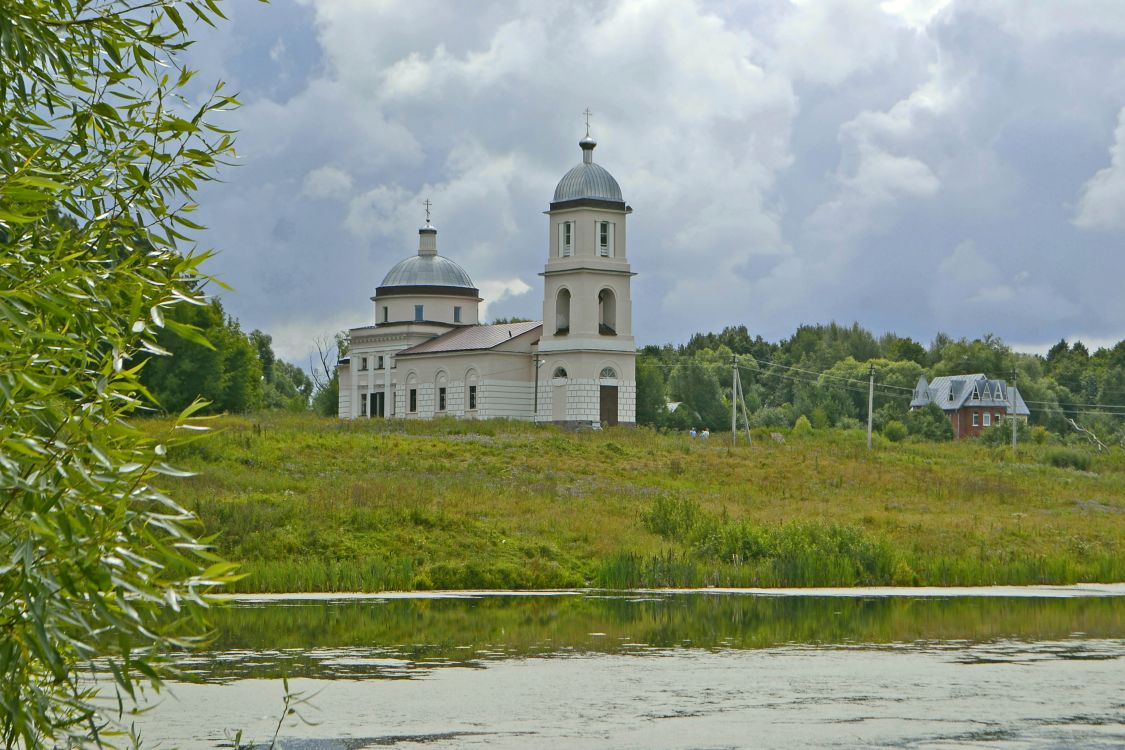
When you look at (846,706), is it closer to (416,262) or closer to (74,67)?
(74,67)

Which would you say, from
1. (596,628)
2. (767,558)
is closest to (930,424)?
(767,558)

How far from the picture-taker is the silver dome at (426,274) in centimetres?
8275

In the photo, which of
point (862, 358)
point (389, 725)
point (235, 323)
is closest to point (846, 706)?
point (389, 725)

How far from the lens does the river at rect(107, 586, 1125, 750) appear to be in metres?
12.1

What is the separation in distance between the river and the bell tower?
46.2 metres

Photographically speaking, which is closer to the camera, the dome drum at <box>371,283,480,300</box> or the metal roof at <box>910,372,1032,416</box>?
the dome drum at <box>371,283,480,300</box>

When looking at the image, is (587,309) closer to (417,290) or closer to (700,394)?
(417,290)

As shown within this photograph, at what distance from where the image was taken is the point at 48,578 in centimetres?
625

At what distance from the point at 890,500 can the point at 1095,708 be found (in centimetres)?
2830

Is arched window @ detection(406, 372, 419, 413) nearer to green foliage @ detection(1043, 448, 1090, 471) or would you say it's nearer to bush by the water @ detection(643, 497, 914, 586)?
green foliage @ detection(1043, 448, 1090, 471)

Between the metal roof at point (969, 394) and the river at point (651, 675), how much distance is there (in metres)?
111

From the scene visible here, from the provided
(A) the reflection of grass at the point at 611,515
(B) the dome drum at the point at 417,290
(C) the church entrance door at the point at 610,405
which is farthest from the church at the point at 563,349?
(A) the reflection of grass at the point at 611,515

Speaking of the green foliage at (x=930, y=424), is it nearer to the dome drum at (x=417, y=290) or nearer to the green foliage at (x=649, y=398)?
the green foliage at (x=649, y=398)

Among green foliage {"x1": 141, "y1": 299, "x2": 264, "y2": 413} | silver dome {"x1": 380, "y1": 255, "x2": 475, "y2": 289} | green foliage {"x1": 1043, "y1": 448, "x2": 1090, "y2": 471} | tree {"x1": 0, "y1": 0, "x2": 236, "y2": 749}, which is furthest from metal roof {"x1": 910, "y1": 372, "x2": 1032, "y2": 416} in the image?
tree {"x1": 0, "y1": 0, "x2": 236, "y2": 749}
